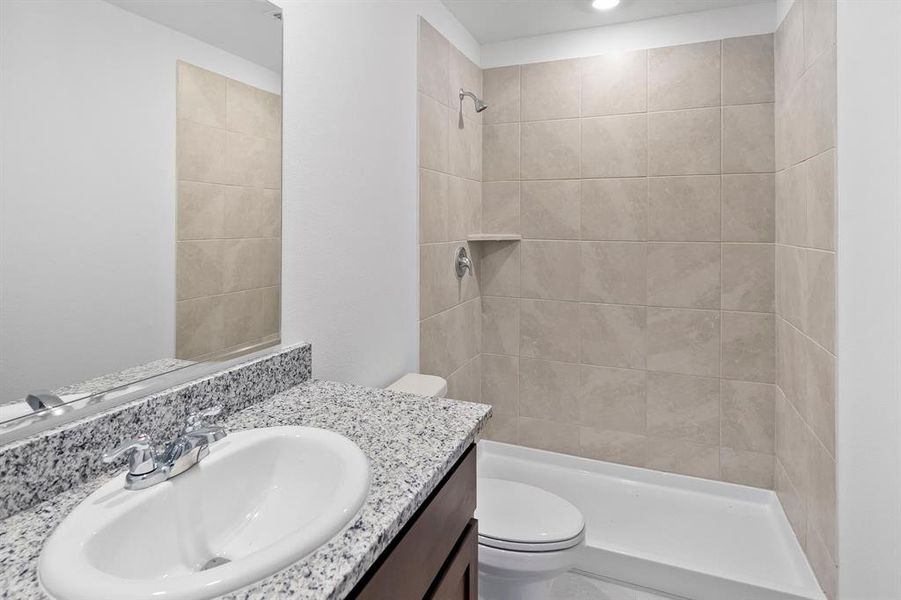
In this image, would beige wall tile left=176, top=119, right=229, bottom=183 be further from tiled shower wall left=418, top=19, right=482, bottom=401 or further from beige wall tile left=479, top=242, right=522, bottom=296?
beige wall tile left=479, top=242, right=522, bottom=296

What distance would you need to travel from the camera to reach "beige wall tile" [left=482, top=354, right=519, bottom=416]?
8.73 ft

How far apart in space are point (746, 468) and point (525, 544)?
1.36 meters

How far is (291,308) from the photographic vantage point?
4.12 feet

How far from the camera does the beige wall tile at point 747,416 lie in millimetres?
2220

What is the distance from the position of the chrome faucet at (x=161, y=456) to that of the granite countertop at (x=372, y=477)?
0.08m

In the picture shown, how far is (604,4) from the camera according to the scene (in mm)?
2115

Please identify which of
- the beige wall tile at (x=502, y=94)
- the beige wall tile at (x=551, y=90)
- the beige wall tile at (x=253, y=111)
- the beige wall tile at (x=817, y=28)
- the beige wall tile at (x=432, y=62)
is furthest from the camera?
the beige wall tile at (x=502, y=94)

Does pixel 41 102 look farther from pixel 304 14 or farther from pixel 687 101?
pixel 687 101

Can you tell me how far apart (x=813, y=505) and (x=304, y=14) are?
7.19 ft

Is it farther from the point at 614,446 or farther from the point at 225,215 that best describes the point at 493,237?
the point at 225,215

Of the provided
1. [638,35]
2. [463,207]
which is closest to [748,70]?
[638,35]

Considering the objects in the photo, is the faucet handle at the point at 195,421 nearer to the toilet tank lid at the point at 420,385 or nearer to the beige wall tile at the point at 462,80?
the toilet tank lid at the point at 420,385

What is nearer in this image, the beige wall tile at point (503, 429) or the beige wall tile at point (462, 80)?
the beige wall tile at point (462, 80)

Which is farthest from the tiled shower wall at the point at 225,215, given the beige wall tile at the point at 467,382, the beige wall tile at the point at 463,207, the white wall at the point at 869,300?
the white wall at the point at 869,300
